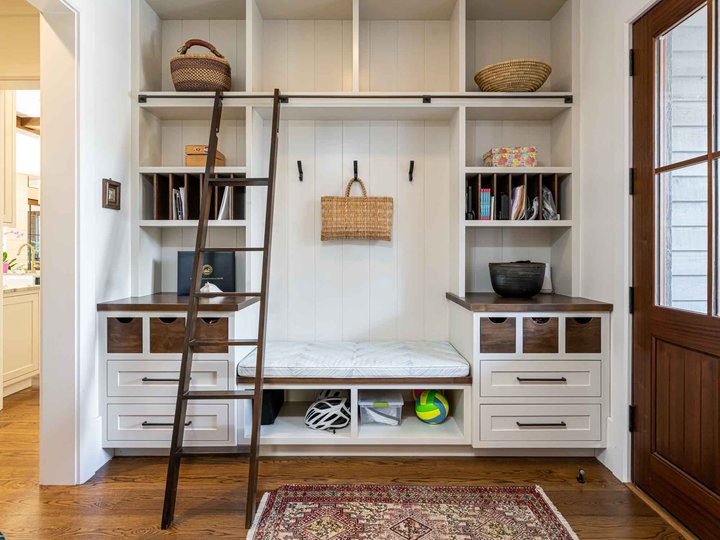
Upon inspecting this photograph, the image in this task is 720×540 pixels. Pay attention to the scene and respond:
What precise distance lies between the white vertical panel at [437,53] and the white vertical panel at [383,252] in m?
0.42

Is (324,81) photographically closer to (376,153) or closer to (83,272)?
(376,153)

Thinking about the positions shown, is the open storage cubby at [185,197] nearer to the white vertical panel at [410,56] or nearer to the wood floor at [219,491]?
the white vertical panel at [410,56]

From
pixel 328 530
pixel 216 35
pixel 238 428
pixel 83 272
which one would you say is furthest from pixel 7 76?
pixel 328 530

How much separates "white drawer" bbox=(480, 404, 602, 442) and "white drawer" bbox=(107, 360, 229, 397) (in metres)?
1.44

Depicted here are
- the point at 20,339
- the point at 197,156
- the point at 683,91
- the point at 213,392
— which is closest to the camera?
the point at 683,91

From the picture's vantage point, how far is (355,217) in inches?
121

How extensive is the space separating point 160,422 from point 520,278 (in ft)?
7.23

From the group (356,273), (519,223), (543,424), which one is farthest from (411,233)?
(543,424)

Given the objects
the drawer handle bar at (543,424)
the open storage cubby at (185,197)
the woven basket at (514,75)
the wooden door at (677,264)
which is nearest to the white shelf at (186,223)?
the open storage cubby at (185,197)

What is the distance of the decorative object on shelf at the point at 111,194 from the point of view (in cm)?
256

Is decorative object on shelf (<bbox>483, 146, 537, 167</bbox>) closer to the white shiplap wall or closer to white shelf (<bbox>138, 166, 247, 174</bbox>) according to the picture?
the white shiplap wall

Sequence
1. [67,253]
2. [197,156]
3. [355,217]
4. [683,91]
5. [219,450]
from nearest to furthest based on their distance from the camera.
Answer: [683,91] → [67,253] → [219,450] → [197,156] → [355,217]

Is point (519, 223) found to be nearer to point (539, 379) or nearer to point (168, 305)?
point (539, 379)

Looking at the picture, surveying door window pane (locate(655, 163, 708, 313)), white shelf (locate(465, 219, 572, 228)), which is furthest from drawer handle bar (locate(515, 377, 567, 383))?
white shelf (locate(465, 219, 572, 228))
